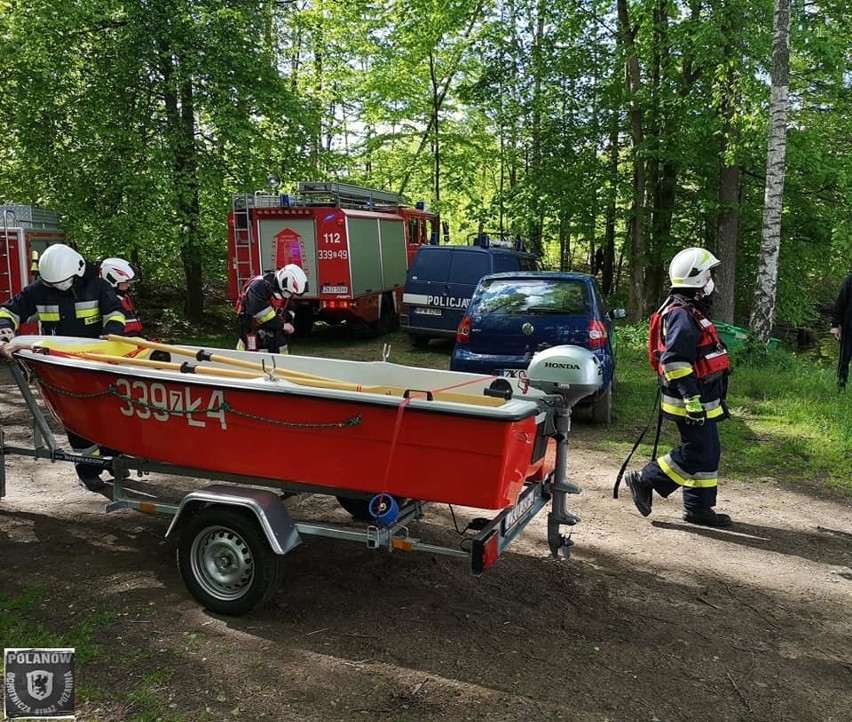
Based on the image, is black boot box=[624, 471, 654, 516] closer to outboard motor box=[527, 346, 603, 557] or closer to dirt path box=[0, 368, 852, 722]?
dirt path box=[0, 368, 852, 722]

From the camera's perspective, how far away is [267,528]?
333 centimetres

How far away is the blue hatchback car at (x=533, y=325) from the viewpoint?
7.10m

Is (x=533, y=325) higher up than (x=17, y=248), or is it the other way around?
(x=17, y=248)

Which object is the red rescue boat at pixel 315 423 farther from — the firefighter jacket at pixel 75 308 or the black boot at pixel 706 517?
the black boot at pixel 706 517

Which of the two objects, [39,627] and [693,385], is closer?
[39,627]

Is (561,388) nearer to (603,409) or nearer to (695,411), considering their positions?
(695,411)

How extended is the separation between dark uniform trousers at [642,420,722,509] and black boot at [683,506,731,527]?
32mm

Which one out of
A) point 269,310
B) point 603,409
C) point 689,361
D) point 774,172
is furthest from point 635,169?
point 689,361

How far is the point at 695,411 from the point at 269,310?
467 centimetres

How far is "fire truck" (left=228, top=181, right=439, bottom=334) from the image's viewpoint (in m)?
12.8


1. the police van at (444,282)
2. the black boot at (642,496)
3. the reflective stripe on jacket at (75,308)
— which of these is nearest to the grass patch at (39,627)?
the reflective stripe on jacket at (75,308)

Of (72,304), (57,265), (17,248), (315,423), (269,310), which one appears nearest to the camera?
(315,423)

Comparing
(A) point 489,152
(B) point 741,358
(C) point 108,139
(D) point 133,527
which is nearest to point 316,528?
(D) point 133,527

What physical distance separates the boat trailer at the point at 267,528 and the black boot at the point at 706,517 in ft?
4.99
